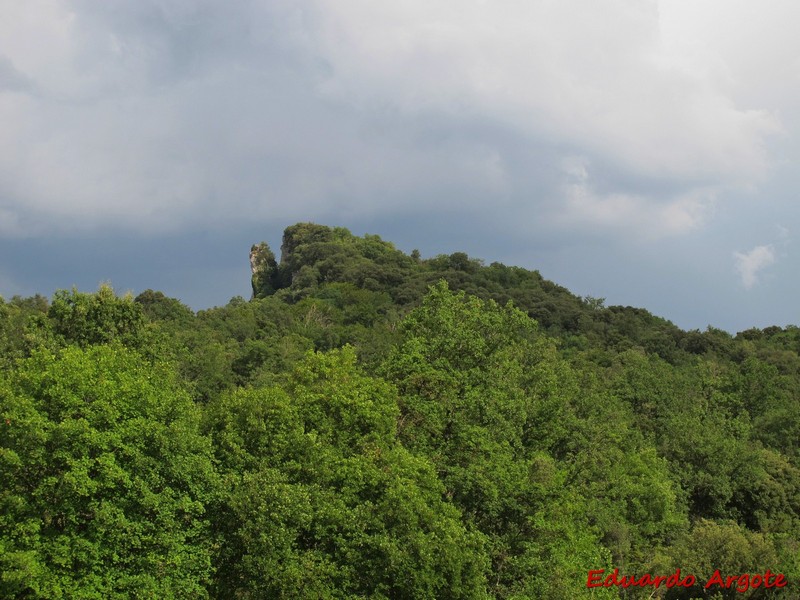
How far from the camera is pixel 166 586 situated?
74.5ft

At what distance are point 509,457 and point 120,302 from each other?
26188 millimetres

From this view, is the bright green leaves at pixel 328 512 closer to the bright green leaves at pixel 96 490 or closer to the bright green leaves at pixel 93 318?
the bright green leaves at pixel 96 490

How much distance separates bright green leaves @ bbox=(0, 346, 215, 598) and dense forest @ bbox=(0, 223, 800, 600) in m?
0.07

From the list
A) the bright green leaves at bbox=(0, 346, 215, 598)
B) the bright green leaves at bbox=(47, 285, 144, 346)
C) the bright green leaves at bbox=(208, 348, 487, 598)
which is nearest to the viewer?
the bright green leaves at bbox=(0, 346, 215, 598)

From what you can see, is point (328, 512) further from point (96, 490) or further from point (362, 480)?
point (96, 490)

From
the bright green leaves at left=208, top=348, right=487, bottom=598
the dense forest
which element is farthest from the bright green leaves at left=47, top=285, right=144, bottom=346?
the bright green leaves at left=208, top=348, right=487, bottom=598

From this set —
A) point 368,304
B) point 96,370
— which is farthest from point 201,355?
point 368,304

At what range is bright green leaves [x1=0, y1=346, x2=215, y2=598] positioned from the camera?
71.5 ft

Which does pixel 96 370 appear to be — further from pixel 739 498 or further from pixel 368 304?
pixel 368 304

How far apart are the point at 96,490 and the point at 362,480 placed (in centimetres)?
872

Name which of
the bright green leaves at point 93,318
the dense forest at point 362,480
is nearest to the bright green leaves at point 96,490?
the dense forest at point 362,480

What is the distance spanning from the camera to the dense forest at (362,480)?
22594mm

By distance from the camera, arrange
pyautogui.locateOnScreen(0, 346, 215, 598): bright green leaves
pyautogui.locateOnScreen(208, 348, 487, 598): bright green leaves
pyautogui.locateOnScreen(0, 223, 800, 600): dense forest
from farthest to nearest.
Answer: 1. pyautogui.locateOnScreen(208, 348, 487, 598): bright green leaves
2. pyautogui.locateOnScreen(0, 223, 800, 600): dense forest
3. pyautogui.locateOnScreen(0, 346, 215, 598): bright green leaves

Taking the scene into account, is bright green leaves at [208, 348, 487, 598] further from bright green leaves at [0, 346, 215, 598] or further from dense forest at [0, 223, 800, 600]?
bright green leaves at [0, 346, 215, 598]
